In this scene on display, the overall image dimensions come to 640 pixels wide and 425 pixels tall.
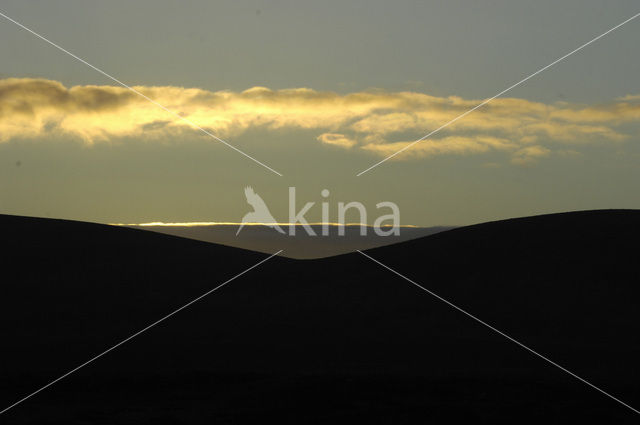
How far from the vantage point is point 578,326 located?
27.0 m

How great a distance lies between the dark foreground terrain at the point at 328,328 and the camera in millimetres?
15984

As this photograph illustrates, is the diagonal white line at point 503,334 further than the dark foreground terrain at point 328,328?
Yes

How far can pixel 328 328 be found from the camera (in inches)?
1019

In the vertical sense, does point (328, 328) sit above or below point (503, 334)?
above

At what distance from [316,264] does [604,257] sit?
13750 millimetres

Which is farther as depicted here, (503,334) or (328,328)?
(328,328)

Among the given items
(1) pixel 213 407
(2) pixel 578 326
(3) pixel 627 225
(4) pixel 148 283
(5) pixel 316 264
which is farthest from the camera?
(3) pixel 627 225

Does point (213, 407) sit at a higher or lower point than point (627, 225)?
lower

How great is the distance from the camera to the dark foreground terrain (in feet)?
52.4

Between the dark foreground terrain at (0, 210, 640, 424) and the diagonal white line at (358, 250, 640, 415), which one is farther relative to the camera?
the diagonal white line at (358, 250, 640, 415)

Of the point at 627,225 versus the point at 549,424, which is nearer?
the point at 549,424

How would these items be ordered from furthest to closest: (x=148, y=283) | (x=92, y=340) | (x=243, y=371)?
(x=148, y=283), (x=92, y=340), (x=243, y=371)

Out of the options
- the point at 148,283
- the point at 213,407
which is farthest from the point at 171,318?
the point at 213,407

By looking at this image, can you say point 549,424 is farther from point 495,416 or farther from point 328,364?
point 328,364
